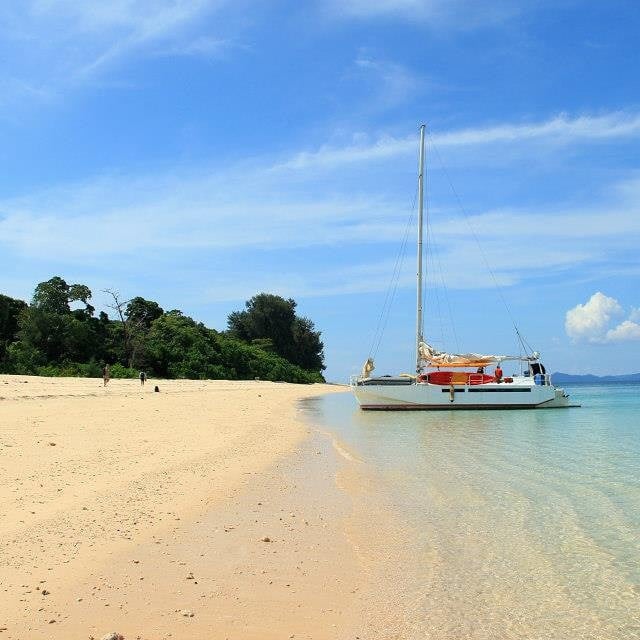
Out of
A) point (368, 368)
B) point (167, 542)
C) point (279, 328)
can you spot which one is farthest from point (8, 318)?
point (167, 542)

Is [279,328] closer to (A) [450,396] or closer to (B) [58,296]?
(B) [58,296]

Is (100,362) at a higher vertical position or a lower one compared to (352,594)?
higher

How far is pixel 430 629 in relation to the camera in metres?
5.18

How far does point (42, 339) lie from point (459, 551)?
48.5m

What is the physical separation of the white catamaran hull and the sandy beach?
2085 cm

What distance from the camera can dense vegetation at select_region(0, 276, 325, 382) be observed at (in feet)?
163

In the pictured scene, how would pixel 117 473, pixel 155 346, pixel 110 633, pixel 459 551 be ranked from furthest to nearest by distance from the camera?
pixel 155 346 < pixel 117 473 < pixel 459 551 < pixel 110 633

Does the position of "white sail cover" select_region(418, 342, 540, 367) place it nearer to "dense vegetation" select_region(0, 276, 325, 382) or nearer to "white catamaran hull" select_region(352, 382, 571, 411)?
"white catamaran hull" select_region(352, 382, 571, 411)

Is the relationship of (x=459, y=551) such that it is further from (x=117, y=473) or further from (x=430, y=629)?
(x=117, y=473)

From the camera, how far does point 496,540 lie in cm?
792

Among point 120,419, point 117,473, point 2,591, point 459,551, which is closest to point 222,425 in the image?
point 120,419

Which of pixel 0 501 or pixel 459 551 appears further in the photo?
pixel 0 501

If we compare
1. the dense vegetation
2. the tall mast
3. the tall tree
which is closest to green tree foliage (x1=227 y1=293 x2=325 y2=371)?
the dense vegetation

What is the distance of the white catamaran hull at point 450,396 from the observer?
3519 cm
